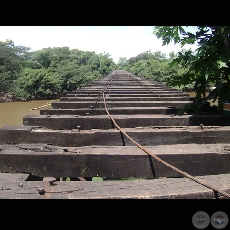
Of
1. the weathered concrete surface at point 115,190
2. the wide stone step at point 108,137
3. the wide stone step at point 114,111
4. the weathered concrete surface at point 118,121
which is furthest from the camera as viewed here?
the wide stone step at point 114,111

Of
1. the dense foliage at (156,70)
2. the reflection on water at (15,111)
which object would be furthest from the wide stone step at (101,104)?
the reflection on water at (15,111)

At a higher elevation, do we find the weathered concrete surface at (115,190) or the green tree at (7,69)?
the green tree at (7,69)

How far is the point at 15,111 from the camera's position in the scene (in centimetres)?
2969

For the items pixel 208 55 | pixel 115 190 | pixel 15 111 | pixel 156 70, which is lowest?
pixel 15 111

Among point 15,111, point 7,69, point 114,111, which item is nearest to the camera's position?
point 114,111

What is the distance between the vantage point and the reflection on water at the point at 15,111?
948 inches

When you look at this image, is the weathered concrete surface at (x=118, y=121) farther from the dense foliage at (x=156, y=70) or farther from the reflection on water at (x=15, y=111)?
the reflection on water at (x=15, y=111)

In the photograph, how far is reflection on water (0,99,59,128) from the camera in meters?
24.1

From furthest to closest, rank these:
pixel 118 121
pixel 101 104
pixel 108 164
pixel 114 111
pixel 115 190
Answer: pixel 101 104, pixel 114 111, pixel 118 121, pixel 108 164, pixel 115 190

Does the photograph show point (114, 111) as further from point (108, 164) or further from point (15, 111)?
point (15, 111)

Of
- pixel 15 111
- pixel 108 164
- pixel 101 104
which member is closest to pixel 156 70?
pixel 15 111

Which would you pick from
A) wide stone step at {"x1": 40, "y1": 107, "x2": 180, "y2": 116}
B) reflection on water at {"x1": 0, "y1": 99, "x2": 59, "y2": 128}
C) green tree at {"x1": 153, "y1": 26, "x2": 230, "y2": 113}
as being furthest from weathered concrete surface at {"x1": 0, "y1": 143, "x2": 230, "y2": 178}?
reflection on water at {"x1": 0, "y1": 99, "x2": 59, "y2": 128}
